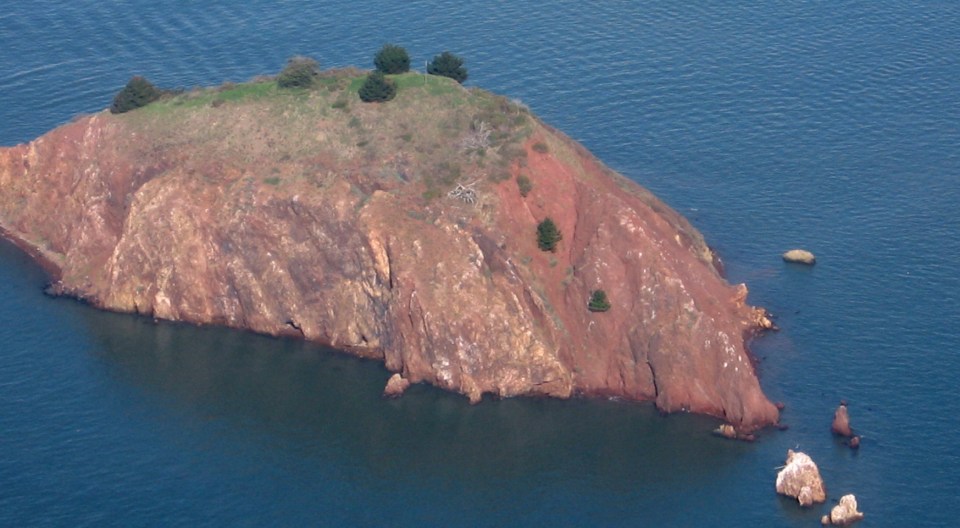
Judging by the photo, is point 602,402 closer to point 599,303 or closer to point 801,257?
point 599,303

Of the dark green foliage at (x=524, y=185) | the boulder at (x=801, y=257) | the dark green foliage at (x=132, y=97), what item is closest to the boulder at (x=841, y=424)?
the boulder at (x=801, y=257)

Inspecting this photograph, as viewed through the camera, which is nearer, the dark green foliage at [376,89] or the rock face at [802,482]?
the rock face at [802,482]

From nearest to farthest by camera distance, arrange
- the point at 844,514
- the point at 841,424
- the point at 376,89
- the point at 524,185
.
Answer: the point at 844,514 → the point at 841,424 → the point at 524,185 → the point at 376,89

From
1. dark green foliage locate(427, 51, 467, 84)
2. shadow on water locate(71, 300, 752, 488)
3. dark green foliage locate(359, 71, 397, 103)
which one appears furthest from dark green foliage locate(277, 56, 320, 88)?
shadow on water locate(71, 300, 752, 488)


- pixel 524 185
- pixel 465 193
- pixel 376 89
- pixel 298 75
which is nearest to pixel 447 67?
pixel 376 89

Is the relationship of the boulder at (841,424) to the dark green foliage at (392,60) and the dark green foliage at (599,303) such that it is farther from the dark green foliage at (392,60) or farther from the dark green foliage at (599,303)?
the dark green foliage at (392,60)

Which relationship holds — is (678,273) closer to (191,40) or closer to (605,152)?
(605,152)
